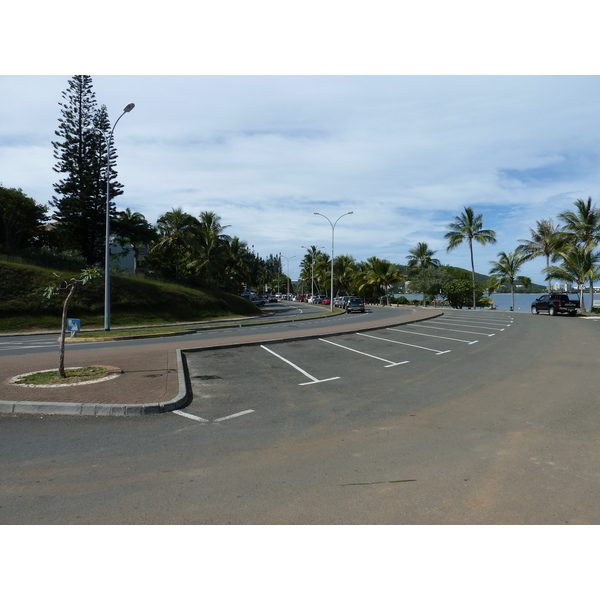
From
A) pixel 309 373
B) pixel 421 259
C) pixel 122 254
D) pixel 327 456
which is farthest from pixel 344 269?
pixel 327 456

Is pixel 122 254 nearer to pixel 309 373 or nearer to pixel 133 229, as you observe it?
pixel 133 229

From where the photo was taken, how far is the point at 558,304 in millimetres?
29469

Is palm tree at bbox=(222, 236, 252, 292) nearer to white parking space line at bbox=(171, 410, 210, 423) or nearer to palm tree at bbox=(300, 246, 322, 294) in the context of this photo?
palm tree at bbox=(300, 246, 322, 294)

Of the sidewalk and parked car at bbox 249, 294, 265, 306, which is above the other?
parked car at bbox 249, 294, 265, 306

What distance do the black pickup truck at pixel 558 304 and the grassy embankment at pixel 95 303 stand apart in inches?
967

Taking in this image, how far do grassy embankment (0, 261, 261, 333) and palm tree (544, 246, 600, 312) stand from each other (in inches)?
1156

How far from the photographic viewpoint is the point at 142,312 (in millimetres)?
28219

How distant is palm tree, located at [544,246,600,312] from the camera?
34125 millimetres

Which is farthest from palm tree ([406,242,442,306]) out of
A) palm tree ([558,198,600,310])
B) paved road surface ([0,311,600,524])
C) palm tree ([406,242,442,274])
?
paved road surface ([0,311,600,524])

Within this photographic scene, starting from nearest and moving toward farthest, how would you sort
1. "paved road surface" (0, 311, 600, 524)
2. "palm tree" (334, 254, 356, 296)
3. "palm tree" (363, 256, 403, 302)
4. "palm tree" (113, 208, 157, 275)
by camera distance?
"paved road surface" (0, 311, 600, 524)
"palm tree" (113, 208, 157, 275)
"palm tree" (363, 256, 403, 302)
"palm tree" (334, 254, 356, 296)

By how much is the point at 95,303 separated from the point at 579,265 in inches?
1496

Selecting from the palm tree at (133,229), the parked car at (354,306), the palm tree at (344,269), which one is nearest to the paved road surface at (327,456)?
the parked car at (354,306)

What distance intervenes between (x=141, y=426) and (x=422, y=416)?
427 cm

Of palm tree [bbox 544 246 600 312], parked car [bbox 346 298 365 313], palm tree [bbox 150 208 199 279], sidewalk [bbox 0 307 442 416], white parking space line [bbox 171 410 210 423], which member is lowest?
white parking space line [bbox 171 410 210 423]
